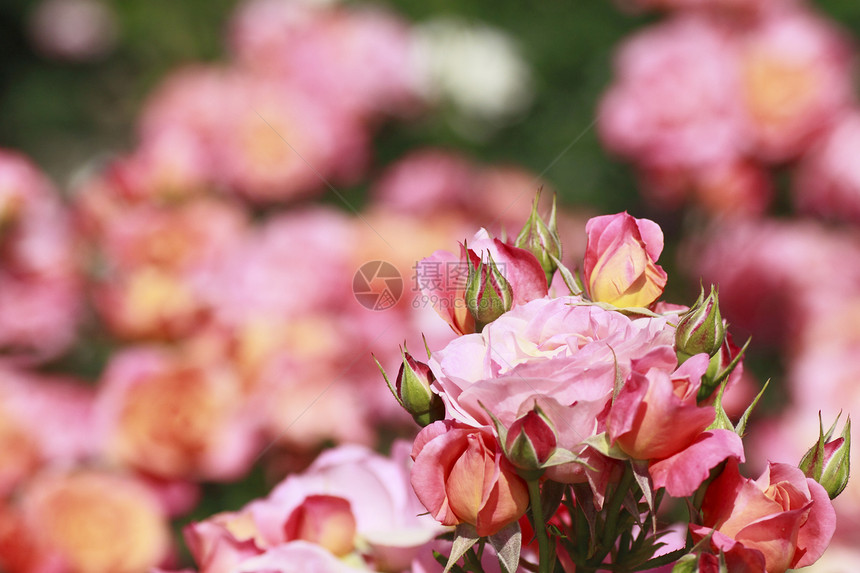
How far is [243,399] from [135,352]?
0.40ft

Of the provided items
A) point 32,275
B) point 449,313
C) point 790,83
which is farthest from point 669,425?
point 790,83

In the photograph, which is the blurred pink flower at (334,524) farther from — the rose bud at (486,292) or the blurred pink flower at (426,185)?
the blurred pink flower at (426,185)

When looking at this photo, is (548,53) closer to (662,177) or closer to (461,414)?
(662,177)

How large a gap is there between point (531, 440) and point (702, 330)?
3.3 inches

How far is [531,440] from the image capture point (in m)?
0.33

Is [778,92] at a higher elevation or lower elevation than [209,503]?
higher

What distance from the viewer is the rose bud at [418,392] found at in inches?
14.7

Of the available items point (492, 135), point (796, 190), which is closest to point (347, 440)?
point (796, 190)

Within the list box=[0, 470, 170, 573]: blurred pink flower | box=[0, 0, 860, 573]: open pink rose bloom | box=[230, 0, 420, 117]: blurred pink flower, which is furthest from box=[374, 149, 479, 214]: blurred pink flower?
box=[0, 470, 170, 573]: blurred pink flower

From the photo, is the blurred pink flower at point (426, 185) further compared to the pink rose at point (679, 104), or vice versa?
the blurred pink flower at point (426, 185)

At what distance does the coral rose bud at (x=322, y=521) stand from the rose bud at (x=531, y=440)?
0.47 feet

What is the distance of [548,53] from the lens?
2.12 meters

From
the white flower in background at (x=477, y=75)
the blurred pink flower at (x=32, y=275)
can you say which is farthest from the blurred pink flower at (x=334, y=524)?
the white flower in background at (x=477, y=75)

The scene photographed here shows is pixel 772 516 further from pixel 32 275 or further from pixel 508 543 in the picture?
pixel 32 275
